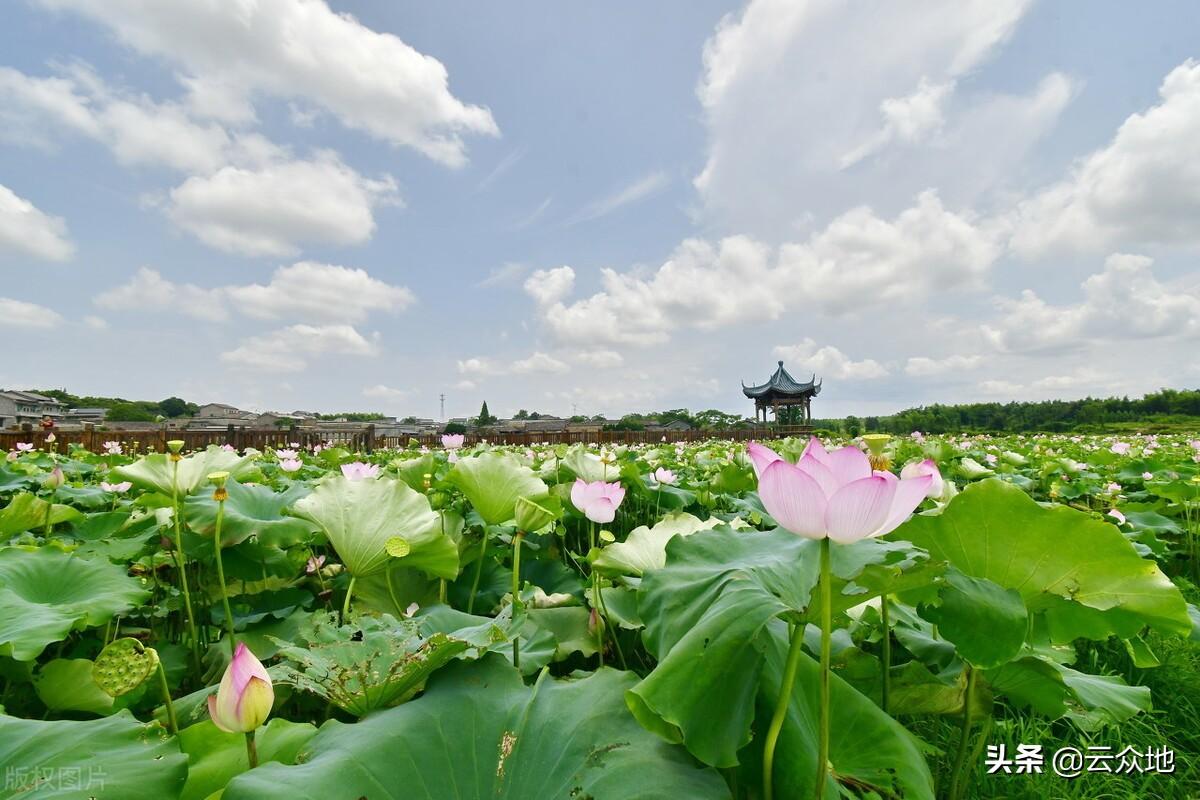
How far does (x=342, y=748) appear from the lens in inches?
25.3

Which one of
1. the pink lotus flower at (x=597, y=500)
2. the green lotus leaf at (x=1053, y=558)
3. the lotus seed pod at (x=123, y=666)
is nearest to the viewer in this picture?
the lotus seed pod at (x=123, y=666)

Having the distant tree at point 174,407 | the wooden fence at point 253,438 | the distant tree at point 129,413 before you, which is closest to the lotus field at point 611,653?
the wooden fence at point 253,438

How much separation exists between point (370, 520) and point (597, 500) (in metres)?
0.47

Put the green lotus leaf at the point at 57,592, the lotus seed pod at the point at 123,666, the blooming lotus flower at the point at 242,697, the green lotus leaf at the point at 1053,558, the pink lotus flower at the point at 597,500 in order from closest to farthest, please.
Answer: the blooming lotus flower at the point at 242,697
the lotus seed pod at the point at 123,666
the green lotus leaf at the point at 1053,558
the green lotus leaf at the point at 57,592
the pink lotus flower at the point at 597,500

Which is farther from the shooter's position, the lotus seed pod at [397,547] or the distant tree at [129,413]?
the distant tree at [129,413]

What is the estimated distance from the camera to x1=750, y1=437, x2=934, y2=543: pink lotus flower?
0.58 meters

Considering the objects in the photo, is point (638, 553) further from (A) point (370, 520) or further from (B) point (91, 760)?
(B) point (91, 760)

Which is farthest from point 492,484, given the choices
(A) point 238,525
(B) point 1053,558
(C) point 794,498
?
(B) point 1053,558

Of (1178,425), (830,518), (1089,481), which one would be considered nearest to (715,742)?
(830,518)

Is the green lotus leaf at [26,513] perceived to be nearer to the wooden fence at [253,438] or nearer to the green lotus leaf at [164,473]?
the green lotus leaf at [164,473]

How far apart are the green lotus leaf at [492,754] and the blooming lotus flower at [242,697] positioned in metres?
0.05

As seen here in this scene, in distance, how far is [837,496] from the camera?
0.58 metres

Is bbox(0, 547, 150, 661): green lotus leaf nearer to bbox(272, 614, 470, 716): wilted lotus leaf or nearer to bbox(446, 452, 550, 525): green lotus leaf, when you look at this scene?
bbox(272, 614, 470, 716): wilted lotus leaf

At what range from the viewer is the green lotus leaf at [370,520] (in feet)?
4.00
